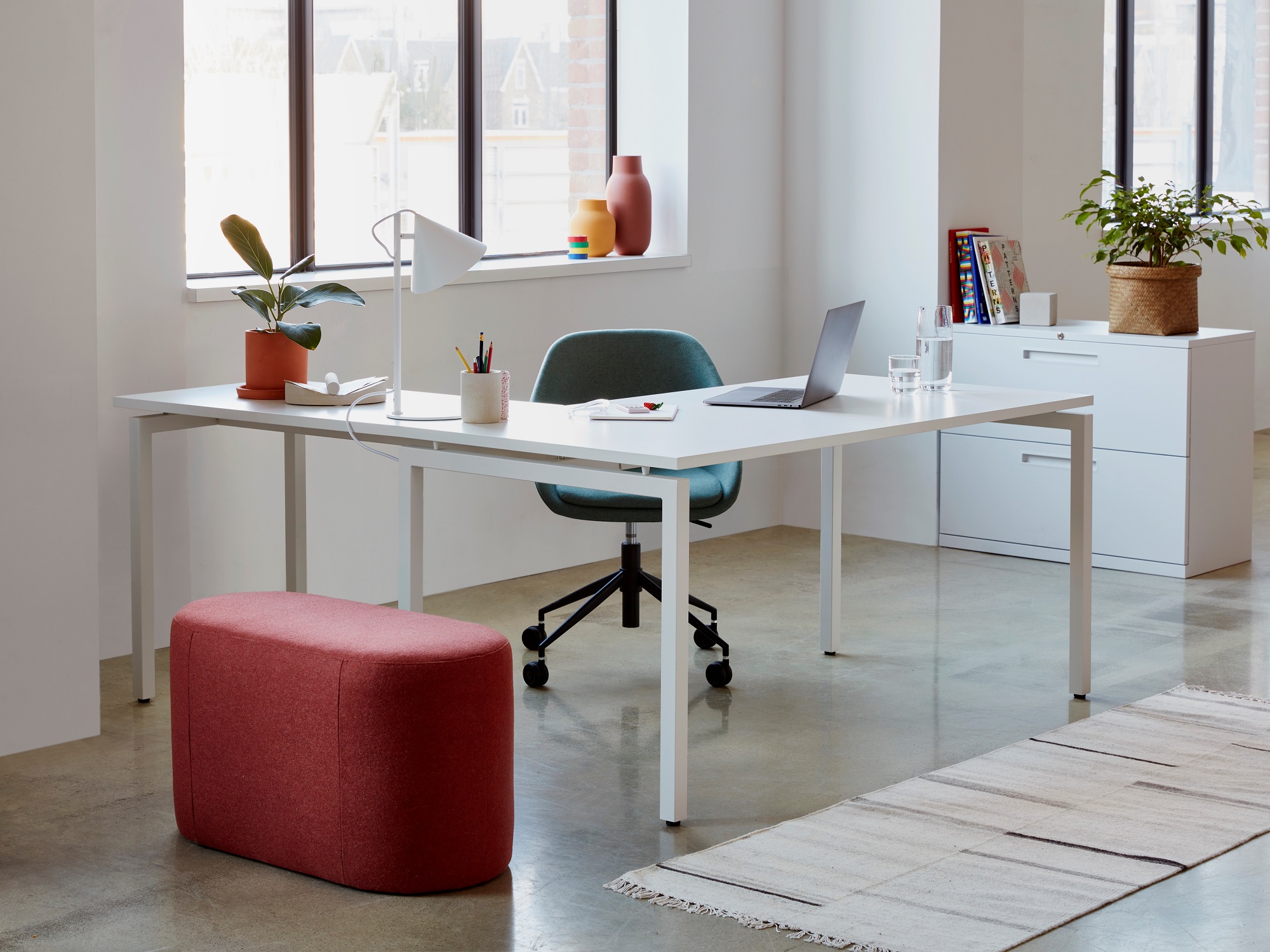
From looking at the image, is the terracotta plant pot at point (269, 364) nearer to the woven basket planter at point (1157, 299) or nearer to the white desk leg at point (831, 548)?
the white desk leg at point (831, 548)

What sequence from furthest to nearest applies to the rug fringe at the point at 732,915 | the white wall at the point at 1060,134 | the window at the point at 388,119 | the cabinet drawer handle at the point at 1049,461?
the white wall at the point at 1060,134, the cabinet drawer handle at the point at 1049,461, the window at the point at 388,119, the rug fringe at the point at 732,915

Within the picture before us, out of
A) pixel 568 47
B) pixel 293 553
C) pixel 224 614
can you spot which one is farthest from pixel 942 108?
pixel 224 614

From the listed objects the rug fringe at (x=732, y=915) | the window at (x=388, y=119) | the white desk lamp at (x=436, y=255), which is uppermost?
the window at (x=388, y=119)

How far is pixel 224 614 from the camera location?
306 cm

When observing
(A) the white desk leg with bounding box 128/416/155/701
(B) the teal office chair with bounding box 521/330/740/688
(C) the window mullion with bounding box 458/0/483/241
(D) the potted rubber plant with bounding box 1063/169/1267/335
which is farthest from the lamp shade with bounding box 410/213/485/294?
(D) the potted rubber plant with bounding box 1063/169/1267/335

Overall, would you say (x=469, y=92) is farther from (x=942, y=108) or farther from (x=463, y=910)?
(x=463, y=910)

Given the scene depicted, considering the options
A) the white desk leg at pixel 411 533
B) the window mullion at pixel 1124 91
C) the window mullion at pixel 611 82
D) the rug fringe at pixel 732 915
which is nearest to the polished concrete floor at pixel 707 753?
the rug fringe at pixel 732 915

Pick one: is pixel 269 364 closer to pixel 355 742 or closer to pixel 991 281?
pixel 355 742

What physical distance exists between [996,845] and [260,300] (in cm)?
214

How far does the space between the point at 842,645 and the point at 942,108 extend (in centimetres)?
212

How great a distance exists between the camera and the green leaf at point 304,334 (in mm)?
3924

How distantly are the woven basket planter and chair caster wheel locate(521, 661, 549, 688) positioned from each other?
2.03 meters

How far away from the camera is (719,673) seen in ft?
13.7

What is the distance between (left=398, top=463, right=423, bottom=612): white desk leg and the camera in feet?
11.4
